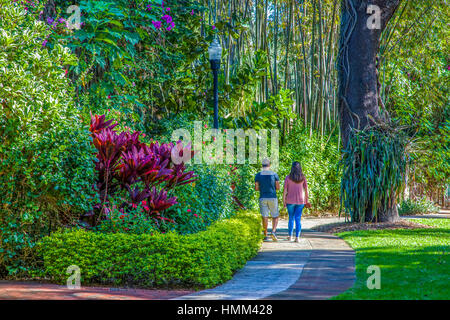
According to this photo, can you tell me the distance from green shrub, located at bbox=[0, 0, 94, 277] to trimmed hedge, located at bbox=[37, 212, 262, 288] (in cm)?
44

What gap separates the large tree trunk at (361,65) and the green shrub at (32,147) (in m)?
7.97

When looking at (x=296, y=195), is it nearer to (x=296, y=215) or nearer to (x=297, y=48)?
(x=296, y=215)

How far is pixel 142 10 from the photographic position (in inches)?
489

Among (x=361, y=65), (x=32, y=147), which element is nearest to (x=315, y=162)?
(x=361, y=65)

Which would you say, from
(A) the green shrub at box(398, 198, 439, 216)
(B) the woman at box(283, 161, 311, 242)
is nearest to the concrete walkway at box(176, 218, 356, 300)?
(B) the woman at box(283, 161, 311, 242)

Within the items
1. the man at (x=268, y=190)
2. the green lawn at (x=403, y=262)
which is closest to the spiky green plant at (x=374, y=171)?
the green lawn at (x=403, y=262)

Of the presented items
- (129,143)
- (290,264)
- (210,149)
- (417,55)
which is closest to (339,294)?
(290,264)

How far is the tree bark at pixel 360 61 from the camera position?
1311cm

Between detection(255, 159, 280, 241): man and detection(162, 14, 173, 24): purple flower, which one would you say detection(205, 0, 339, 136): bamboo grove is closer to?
detection(162, 14, 173, 24): purple flower

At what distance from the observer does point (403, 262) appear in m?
7.73

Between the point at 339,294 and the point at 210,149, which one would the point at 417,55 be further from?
the point at 339,294

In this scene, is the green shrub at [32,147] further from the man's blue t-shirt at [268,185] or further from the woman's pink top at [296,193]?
the woman's pink top at [296,193]

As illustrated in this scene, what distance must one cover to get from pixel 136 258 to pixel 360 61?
8.80 meters
